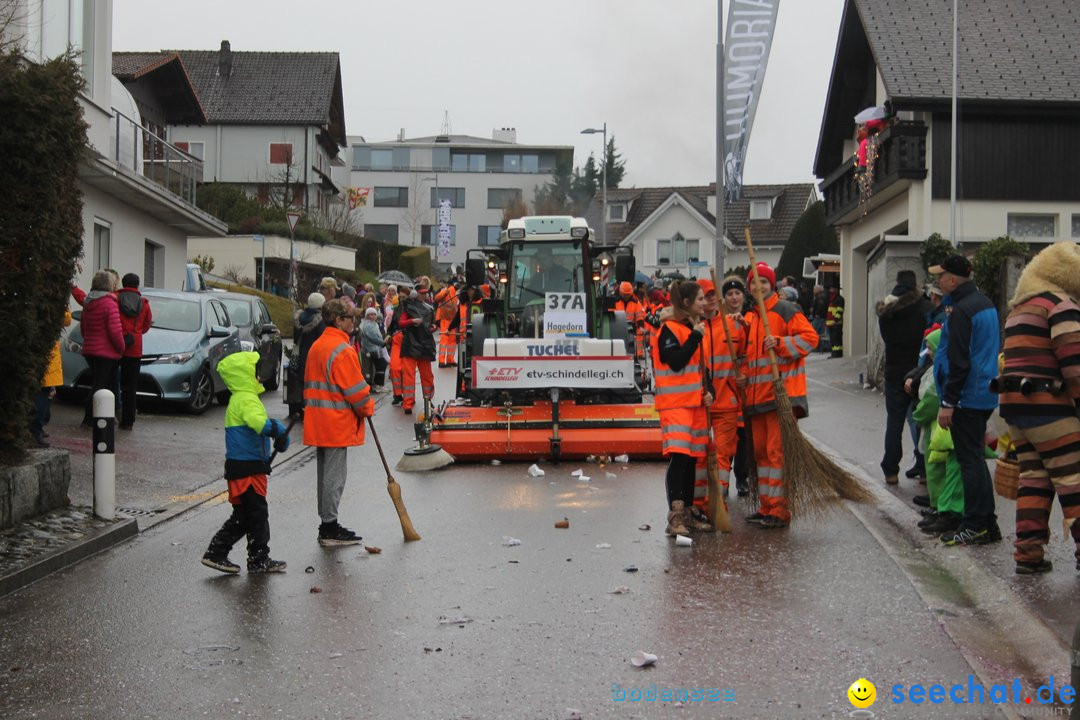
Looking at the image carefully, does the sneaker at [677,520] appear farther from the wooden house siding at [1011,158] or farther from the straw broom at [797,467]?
the wooden house siding at [1011,158]

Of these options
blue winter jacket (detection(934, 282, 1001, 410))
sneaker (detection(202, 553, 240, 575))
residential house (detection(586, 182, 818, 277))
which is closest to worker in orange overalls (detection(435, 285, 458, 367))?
sneaker (detection(202, 553, 240, 575))

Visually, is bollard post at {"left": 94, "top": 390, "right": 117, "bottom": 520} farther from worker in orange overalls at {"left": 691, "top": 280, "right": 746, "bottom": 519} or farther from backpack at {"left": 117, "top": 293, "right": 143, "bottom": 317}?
backpack at {"left": 117, "top": 293, "right": 143, "bottom": 317}

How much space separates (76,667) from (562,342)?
8.36 metres

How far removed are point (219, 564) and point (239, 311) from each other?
1282cm

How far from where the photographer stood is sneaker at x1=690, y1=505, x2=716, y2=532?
9.17 m

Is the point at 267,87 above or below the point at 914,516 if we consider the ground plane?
above

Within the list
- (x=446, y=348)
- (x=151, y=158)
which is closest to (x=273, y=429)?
(x=151, y=158)

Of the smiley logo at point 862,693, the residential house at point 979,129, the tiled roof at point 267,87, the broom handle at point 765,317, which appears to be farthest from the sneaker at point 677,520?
the tiled roof at point 267,87

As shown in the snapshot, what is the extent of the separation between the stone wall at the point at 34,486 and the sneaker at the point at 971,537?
6.50 meters

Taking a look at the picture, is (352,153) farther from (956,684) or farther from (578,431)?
(956,684)

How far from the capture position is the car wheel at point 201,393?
56.3ft

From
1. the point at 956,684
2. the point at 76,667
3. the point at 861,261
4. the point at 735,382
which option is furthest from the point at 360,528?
the point at 861,261

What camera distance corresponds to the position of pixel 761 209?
73938 mm

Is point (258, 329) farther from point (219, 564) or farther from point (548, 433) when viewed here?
point (219, 564)
